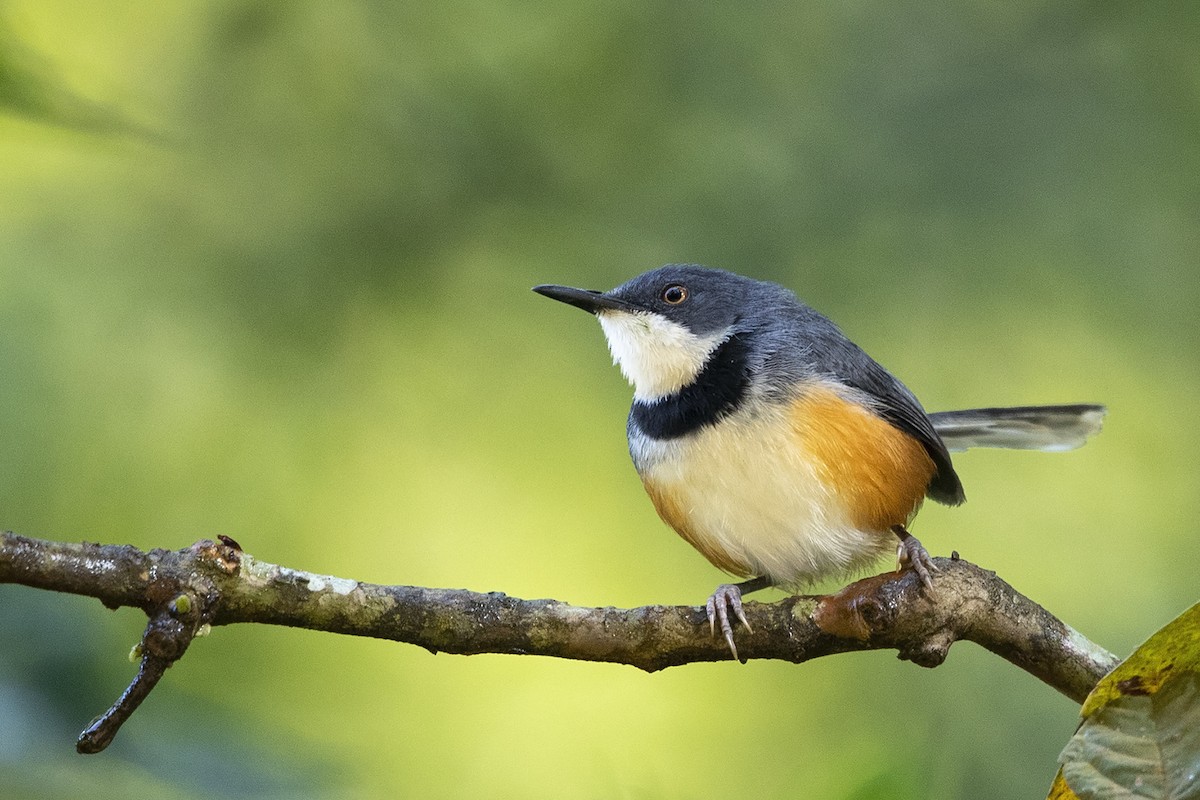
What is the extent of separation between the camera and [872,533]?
11.6 ft

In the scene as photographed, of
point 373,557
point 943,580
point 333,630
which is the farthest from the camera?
point 373,557

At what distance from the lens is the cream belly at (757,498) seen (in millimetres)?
3375

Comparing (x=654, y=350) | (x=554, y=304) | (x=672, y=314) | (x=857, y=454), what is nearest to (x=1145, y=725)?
(x=857, y=454)

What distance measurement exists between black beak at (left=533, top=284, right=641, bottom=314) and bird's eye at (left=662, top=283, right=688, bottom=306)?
0.40 ft

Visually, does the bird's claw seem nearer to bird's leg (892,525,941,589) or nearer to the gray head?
bird's leg (892,525,941,589)

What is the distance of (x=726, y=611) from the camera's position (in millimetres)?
2777

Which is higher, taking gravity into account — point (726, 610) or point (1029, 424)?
point (1029, 424)

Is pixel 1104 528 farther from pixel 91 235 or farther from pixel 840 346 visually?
pixel 91 235

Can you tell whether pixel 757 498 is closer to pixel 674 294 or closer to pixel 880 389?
pixel 880 389

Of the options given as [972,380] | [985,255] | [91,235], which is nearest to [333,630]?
[91,235]

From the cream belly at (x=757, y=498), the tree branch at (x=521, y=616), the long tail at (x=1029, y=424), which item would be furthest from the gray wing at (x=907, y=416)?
the tree branch at (x=521, y=616)

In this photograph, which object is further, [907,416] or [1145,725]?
[907,416]

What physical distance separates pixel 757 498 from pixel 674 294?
38.6 inches

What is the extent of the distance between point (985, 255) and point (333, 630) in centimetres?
460
